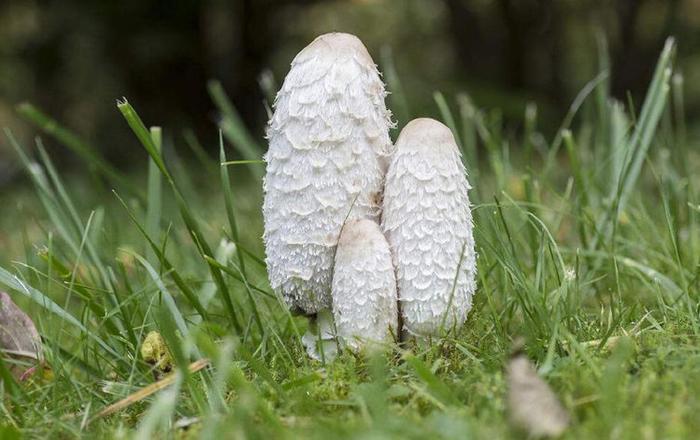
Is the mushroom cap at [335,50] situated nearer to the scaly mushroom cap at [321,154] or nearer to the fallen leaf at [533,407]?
the scaly mushroom cap at [321,154]

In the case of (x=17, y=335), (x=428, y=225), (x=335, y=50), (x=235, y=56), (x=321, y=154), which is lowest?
(x=235, y=56)

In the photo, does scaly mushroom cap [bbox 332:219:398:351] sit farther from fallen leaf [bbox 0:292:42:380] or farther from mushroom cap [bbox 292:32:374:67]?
fallen leaf [bbox 0:292:42:380]

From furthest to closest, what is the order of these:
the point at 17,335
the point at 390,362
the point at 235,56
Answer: the point at 235,56
the point at 17,335
the point at 390,362

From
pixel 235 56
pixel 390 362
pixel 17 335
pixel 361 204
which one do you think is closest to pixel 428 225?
pixel 361 204

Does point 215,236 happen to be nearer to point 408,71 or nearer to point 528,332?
point 528,332

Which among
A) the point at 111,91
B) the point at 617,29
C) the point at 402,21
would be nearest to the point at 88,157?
the point at 111,91

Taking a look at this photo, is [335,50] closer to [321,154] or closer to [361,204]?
[321,154]

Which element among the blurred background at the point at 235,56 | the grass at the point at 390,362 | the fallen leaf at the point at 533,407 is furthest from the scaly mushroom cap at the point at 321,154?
the blurred background at the point at 235,56
